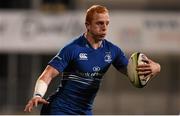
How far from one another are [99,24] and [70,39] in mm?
11856

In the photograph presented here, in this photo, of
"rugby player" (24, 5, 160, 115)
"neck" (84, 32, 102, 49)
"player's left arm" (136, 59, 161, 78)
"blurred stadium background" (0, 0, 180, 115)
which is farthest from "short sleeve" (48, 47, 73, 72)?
"blurred stadium background" (0, 0, 180, 115)

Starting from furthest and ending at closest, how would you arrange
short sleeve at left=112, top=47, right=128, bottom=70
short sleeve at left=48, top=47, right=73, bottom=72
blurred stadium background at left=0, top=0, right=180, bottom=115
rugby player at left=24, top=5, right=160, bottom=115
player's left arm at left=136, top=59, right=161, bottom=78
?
blurred stadium background at left=0, top=0, right=180, bottom=115 → short sleeve at left=112, top=47, right=128, bottom=70 → player's left arm at left=136, top=59, right=161, bottom=78 → rugby player at left=24, top=5, right=160, bottom=115 → short sleeve at left=48, top=47, right=73, bottom=72

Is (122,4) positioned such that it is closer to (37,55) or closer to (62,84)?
(37,55)

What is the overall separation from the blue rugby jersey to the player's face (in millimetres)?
170

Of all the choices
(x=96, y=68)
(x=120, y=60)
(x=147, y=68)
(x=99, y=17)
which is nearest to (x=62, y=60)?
(x=96, y=68)

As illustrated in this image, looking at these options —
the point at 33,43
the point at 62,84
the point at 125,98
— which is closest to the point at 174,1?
the point at 125,98

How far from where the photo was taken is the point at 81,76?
306 inches

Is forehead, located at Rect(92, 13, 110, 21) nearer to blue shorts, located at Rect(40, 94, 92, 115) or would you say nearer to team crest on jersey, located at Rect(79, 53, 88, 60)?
team crest on jersey, located at Rect(79, 53, 88, 60)

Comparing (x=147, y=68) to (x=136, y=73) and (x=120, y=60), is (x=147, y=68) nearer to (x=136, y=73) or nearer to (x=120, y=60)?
(x=136, y=73)

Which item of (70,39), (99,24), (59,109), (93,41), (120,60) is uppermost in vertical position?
(99,24)

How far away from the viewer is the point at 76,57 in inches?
302

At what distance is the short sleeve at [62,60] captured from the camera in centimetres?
755

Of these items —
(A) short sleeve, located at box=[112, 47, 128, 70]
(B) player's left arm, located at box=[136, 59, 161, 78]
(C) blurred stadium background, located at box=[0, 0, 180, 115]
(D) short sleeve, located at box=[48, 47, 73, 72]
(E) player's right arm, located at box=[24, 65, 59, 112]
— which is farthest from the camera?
(C) blurred stadium background, located at box=[0, 0, 180, 115]

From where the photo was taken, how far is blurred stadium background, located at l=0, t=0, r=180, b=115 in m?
19.6
